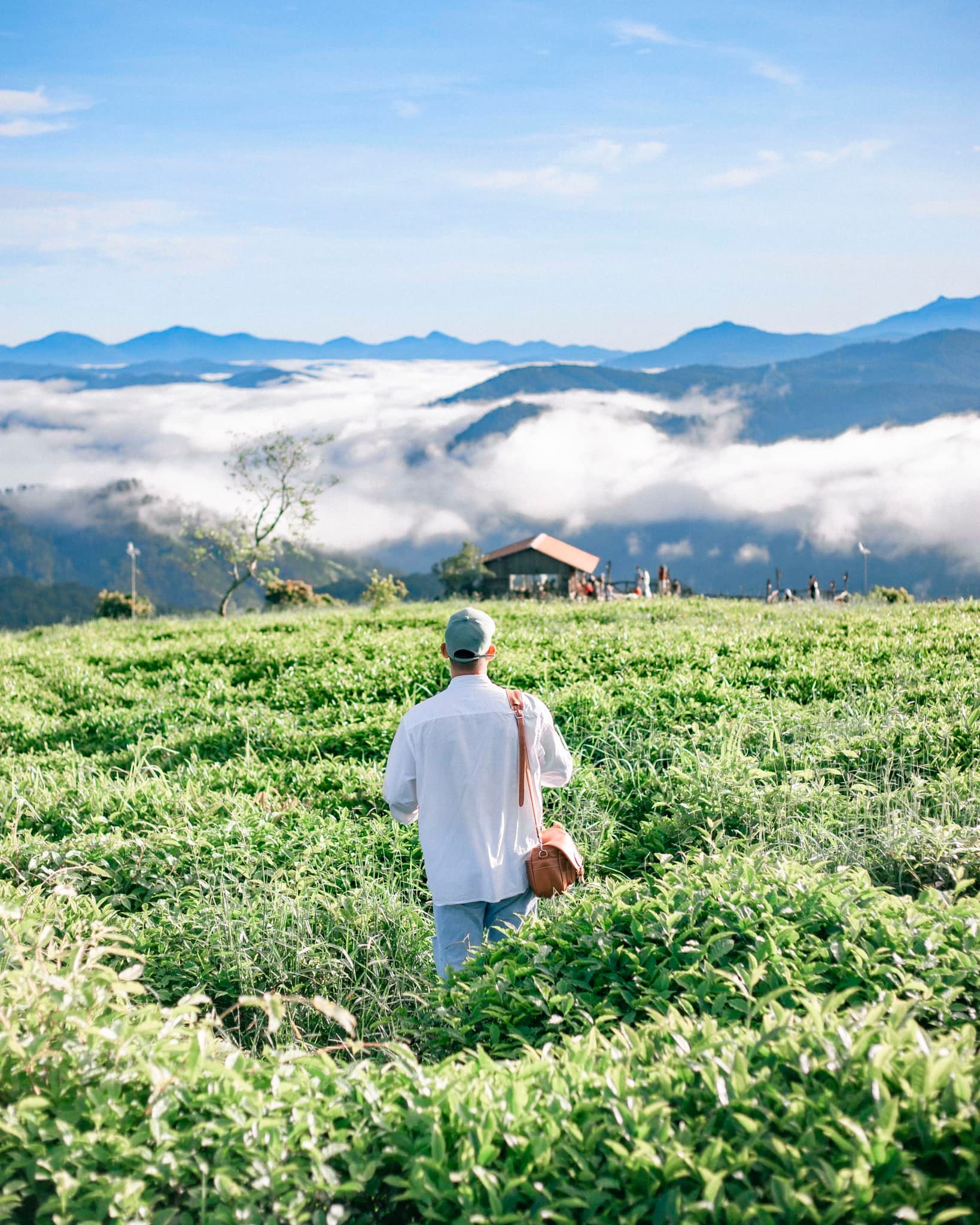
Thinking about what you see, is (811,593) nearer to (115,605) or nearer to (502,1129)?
(502,1129)

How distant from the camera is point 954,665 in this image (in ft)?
34.8

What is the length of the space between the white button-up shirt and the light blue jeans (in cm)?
10

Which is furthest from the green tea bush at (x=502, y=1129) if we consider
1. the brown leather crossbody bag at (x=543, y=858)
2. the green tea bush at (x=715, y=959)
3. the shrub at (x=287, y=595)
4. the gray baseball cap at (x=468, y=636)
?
the shrub at (x=287, y=595)

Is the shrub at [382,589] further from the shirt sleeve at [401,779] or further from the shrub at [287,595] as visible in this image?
the shirt sleeve at [401,779]

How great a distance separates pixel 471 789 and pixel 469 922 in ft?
2.47

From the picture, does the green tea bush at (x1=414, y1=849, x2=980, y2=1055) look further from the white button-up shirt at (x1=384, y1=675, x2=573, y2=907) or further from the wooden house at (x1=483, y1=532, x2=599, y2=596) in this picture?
the wooden house at (x1=483, y1=532, x2=599, y2=596)

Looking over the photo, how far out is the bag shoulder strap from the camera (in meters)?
4.48

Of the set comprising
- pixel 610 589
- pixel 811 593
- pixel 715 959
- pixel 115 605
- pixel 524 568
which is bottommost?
pixel 115 605

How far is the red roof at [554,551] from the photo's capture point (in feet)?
246

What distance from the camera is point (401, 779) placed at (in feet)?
15.3

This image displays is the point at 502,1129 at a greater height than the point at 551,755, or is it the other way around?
the point at 551,755

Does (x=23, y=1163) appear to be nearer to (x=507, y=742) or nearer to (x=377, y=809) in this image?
(x=507, y=742)

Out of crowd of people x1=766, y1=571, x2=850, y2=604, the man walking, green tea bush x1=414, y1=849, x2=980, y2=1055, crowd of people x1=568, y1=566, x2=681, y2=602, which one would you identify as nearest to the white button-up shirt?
the man walking

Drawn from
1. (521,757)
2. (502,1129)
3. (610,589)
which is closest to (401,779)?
(521,757)
